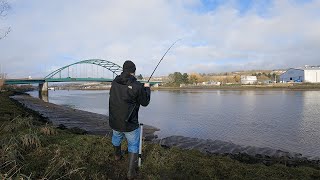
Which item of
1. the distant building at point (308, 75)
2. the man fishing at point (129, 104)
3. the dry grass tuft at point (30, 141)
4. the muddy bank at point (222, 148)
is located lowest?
the muddy bank at point (222, 148)

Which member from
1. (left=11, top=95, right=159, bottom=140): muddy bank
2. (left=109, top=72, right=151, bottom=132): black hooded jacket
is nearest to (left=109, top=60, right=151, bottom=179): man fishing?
(left=109, top=72, right=151, bottom=132): black hooded jacket

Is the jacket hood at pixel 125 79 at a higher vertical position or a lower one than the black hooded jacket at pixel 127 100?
higher

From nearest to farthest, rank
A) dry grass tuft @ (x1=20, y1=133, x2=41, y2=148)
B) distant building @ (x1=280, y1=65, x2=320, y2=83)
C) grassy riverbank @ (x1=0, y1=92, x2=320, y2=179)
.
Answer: grassy riverbank @ (x1=0, y1=92, x2=320, y2=179)
dry grass tuft @ (x1=20, y1=133, x2=41, y2=148)
distant building @ (x1=280, y1=65, x2=320, y2=83)

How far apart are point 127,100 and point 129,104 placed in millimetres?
85

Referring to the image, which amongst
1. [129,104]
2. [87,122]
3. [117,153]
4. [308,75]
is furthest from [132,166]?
[308,75]

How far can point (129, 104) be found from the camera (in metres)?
5.27

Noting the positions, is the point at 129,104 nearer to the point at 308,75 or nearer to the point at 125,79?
the point at 125,79

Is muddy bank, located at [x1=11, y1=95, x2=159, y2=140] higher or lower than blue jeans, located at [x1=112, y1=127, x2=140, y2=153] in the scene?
lower

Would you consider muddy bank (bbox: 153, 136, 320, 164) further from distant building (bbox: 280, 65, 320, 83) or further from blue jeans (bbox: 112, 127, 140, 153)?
distant building (bbox: 280, 65, 320, 83)

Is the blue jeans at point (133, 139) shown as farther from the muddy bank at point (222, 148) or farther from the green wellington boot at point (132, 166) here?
the muddy bank at point (222, 148)

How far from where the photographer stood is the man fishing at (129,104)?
17.1 feet

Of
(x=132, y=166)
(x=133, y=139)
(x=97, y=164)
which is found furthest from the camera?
(x=97, y=164)

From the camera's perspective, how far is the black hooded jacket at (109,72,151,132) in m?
5.19

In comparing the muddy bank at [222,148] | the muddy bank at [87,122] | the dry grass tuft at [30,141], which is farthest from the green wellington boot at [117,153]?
the muddy bank at [222,148]
